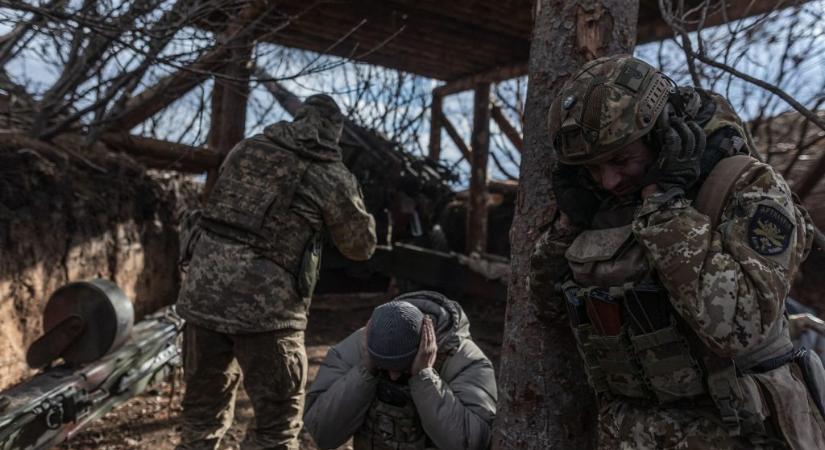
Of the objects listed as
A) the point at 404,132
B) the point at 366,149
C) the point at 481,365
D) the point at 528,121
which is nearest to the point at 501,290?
the point at 366,149

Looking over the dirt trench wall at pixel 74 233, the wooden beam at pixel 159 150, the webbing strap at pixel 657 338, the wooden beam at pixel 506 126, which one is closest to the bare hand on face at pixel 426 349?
the webbing strap at pixel 657 338

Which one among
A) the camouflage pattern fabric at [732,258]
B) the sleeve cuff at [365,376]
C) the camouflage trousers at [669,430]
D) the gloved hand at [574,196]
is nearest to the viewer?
the camouflage pattern fabric at [732,258]

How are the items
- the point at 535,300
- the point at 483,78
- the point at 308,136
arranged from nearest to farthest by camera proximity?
the point at 535,300
the point at 308,136
the point at 483,78

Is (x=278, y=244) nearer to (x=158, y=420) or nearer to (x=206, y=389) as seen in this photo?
(x=206, y=389)

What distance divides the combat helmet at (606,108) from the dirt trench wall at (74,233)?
422cm

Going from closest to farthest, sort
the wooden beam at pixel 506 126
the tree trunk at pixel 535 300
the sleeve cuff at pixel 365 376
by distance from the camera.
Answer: the tree trunk at pixel 535 300, the sleeve cuff at pixel 365 376, the wooden beam at pixel 506 126

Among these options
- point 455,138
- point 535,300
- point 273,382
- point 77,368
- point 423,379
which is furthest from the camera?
point 455,138

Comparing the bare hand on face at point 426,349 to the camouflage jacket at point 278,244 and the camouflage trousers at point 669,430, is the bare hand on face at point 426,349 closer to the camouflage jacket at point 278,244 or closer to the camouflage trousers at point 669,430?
the camouflage trousers at point 669,430

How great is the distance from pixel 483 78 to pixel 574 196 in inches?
247

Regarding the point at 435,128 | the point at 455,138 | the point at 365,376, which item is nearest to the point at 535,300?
the point at 365,376

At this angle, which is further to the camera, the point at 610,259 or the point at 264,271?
the point at 264,271

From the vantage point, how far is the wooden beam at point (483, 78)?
7105 mm

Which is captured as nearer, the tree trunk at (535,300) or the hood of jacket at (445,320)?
the tree trunk at (535,300)

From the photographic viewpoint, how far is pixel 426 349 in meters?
2.12
